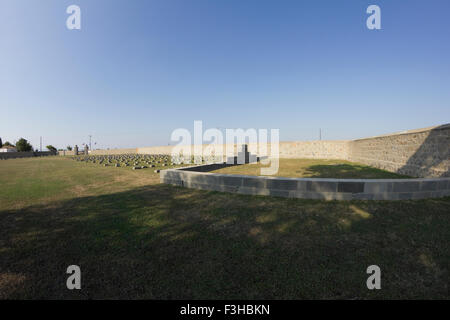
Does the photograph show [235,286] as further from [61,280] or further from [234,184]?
[234,184]

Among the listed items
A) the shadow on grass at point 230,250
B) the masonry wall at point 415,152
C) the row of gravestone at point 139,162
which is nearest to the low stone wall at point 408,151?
the masonry wall at point 415,152

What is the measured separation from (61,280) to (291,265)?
3038 mm

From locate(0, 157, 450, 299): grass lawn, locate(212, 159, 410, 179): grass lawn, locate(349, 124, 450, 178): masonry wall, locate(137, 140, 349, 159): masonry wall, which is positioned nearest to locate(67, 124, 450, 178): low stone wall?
locate(349, 124, 450, 178): masonry wall

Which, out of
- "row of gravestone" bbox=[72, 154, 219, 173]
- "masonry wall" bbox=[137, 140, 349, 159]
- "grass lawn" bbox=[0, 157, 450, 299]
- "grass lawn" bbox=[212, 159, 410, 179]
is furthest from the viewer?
"masonry wall" bbox=[137, 140, 349, 159]

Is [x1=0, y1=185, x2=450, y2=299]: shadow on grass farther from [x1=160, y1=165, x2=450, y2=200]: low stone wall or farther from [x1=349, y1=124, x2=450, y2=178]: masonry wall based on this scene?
[x1=349, y1=124, x2=450, y2=178]: masonry wall

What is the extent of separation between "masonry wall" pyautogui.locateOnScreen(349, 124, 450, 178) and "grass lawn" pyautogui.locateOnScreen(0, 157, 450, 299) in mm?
3535

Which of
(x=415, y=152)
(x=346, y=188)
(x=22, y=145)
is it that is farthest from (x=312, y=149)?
(x=22, y=145)

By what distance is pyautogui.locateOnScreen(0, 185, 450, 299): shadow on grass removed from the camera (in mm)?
2043

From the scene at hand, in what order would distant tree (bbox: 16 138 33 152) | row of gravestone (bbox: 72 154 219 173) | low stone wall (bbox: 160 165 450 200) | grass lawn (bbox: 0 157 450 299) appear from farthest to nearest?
distant tree (bbox: 16 138 33 152)
row of gravestone (bbox: 72 154 219 173)
low stone wall (bbox: 160 165 450 200)
grass lawn (bbox: 0 157 450 299)

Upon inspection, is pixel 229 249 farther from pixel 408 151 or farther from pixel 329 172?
pixel 408 151

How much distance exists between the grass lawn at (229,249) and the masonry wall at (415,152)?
354 cm

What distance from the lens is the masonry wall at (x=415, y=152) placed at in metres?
6.87

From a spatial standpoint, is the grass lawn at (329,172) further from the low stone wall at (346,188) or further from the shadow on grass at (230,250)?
the shadow on grass at (230,250)
